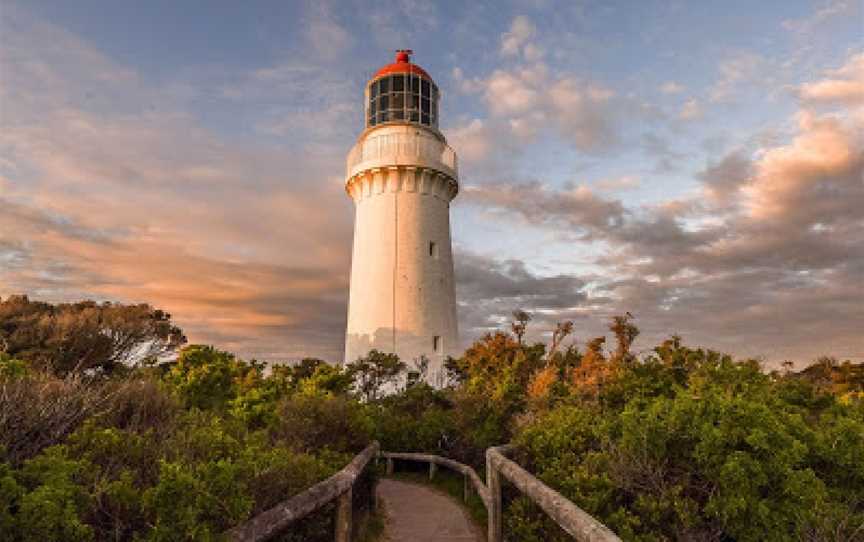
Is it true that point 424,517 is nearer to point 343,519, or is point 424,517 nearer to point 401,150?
point 343,519

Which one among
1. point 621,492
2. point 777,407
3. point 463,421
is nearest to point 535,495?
point 621,492

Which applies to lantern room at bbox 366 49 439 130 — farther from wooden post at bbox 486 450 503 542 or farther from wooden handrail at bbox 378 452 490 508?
wooden post at bbox 486 450 503 542

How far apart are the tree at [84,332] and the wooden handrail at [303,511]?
13471 mm

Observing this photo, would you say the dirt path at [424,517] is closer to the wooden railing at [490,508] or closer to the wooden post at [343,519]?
the wooden railing at [490,508]

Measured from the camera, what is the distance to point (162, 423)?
496cm

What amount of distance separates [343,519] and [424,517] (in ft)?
12.9

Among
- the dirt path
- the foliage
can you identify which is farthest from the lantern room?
the foliage

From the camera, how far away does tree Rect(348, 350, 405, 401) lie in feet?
66.8

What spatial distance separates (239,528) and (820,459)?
223 inches

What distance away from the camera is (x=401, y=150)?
22.1 metres

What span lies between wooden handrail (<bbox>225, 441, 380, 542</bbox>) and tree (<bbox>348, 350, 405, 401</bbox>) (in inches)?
534

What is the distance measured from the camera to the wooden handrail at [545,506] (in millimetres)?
3240

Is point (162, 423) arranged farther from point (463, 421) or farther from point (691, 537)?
point (463, 421)

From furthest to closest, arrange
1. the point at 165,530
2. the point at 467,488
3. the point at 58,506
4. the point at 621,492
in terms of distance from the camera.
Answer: the point at 467,488, the point at 621,492, the point at 165,530, the point at 58,506
